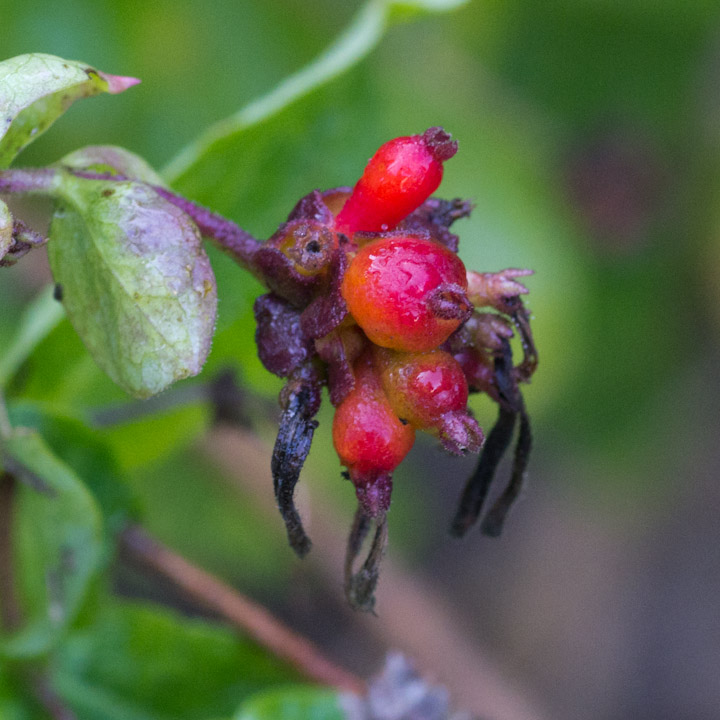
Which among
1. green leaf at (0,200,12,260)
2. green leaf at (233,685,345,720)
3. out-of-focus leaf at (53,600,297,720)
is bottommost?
out-of-focus leaf at (53,600,297,720)

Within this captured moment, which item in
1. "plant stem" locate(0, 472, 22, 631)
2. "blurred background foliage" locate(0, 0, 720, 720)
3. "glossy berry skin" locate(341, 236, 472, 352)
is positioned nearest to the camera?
"glossy berry skin" locate(341, 236, 472, 352)

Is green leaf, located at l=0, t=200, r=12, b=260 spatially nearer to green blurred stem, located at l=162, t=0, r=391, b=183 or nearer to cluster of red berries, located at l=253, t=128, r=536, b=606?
cluster of red berries, located at l=253, t=128, r=536, b=606

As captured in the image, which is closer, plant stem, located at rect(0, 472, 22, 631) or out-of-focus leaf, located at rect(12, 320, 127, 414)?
plant stem, located at rect(0, 472, 22, 631)

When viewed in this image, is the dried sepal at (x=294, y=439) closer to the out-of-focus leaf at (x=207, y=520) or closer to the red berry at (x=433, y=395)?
the red berry at (x=433, y=395)

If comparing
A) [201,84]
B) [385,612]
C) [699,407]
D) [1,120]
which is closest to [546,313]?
[385,612]

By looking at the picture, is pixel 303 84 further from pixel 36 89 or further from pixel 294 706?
pixel 294 706

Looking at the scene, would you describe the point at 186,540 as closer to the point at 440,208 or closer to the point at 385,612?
the point at 385,612

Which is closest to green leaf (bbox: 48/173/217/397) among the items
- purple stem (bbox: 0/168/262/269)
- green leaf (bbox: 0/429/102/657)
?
purple stem (bbox: 0/168/262/269)

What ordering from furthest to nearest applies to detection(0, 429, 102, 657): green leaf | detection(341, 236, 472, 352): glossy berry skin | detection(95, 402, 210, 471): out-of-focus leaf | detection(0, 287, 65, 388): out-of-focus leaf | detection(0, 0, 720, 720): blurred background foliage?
detection(0, 0, 720, 720): blurred background foliage < detection(95, 402, 210, 471): out-of-focus leaf < detection(0, 287, 65, 388): out-of-focus leaf < detection(0, 429, 102, 657): green leaf < detection(341, 236, 472, 352): glossy berry skin
